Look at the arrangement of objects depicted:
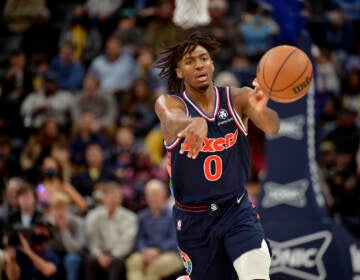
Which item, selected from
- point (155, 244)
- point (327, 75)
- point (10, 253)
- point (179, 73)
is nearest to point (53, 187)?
point (10, 253)

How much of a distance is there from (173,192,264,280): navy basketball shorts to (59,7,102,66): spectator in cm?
944

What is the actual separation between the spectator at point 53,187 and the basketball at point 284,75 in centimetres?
551

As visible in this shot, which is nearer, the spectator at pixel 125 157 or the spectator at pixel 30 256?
the spectator at pixel 30 256

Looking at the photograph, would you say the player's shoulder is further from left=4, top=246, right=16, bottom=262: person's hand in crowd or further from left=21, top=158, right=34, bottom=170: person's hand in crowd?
left=21, top=158, right=34, bottom=170: person's hand in crowd

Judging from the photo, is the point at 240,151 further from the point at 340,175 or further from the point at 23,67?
the point at 23,67

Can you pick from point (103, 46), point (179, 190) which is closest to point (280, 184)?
point (179, 190)

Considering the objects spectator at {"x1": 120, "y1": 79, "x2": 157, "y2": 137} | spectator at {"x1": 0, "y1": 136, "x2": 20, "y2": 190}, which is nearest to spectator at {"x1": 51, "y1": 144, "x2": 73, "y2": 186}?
spectator at {"x1": 0, "y1": 136, "x2": 20, "y2": 190}

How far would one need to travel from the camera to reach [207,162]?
568 centimetres

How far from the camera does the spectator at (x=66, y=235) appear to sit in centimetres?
967

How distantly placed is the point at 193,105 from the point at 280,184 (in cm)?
312

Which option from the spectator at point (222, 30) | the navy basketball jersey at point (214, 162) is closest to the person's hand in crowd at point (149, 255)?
the navy basketball jersey at point (214, 162)

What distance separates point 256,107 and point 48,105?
825 cm

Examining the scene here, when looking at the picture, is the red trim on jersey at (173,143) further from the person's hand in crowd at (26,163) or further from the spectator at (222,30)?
the spectator at (222,30)

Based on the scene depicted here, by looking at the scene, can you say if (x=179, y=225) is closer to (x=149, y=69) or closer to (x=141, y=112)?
(x=141, y=112)
